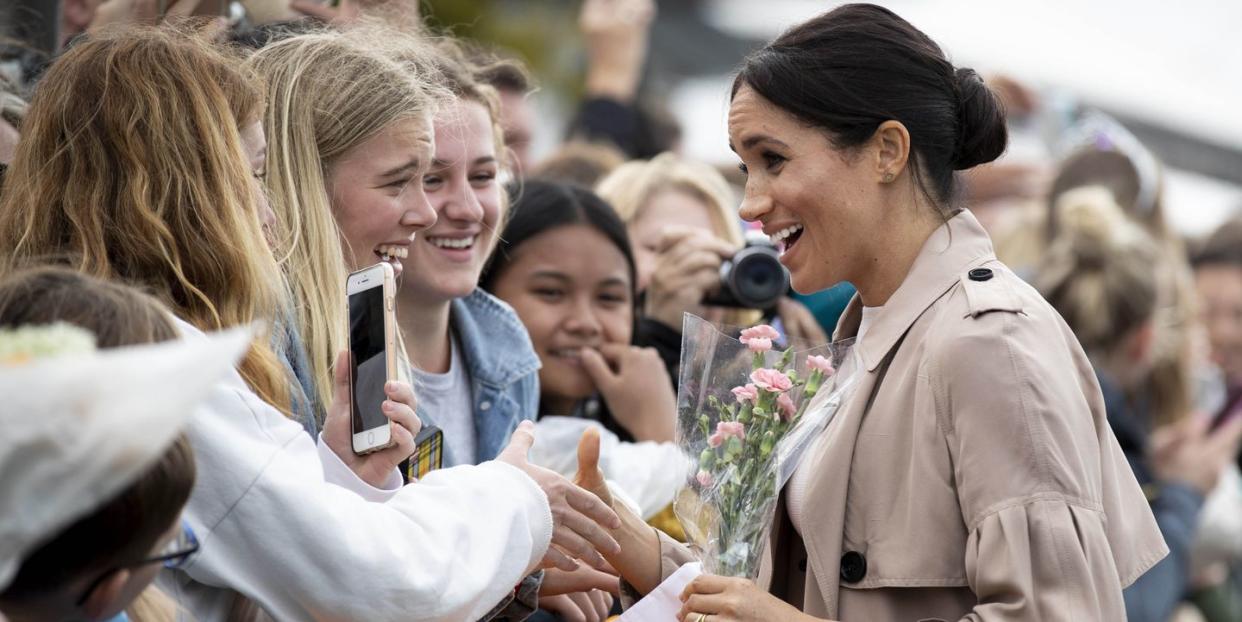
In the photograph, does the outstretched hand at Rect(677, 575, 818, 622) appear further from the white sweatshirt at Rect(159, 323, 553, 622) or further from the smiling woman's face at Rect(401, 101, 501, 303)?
the smiling woman's face at Rect(401, 101, 501, 303)

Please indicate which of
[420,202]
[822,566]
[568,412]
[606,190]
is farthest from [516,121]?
[822,566]

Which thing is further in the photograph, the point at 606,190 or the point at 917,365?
the point at 606,190

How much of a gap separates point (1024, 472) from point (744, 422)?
1.54ft

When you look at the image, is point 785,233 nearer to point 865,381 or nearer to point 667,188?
point 865,381

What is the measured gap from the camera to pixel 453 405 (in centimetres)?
368

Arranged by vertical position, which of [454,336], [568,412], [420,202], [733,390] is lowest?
[568,412]

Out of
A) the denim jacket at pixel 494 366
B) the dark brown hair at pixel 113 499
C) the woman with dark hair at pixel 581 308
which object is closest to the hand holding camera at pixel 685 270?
the woman with dark hair at pixel 581 308

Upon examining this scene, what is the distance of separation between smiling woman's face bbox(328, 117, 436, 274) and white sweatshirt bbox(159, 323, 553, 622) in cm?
94

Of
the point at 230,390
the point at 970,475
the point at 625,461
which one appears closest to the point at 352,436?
the point at 230,390

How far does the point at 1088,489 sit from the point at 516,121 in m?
3.42

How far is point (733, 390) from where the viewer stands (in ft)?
8.64

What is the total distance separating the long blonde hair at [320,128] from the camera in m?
3.05

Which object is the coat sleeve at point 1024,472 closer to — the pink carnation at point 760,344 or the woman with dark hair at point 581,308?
the pink carnation at point 760,344

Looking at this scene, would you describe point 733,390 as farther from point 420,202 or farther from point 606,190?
point 606,190
